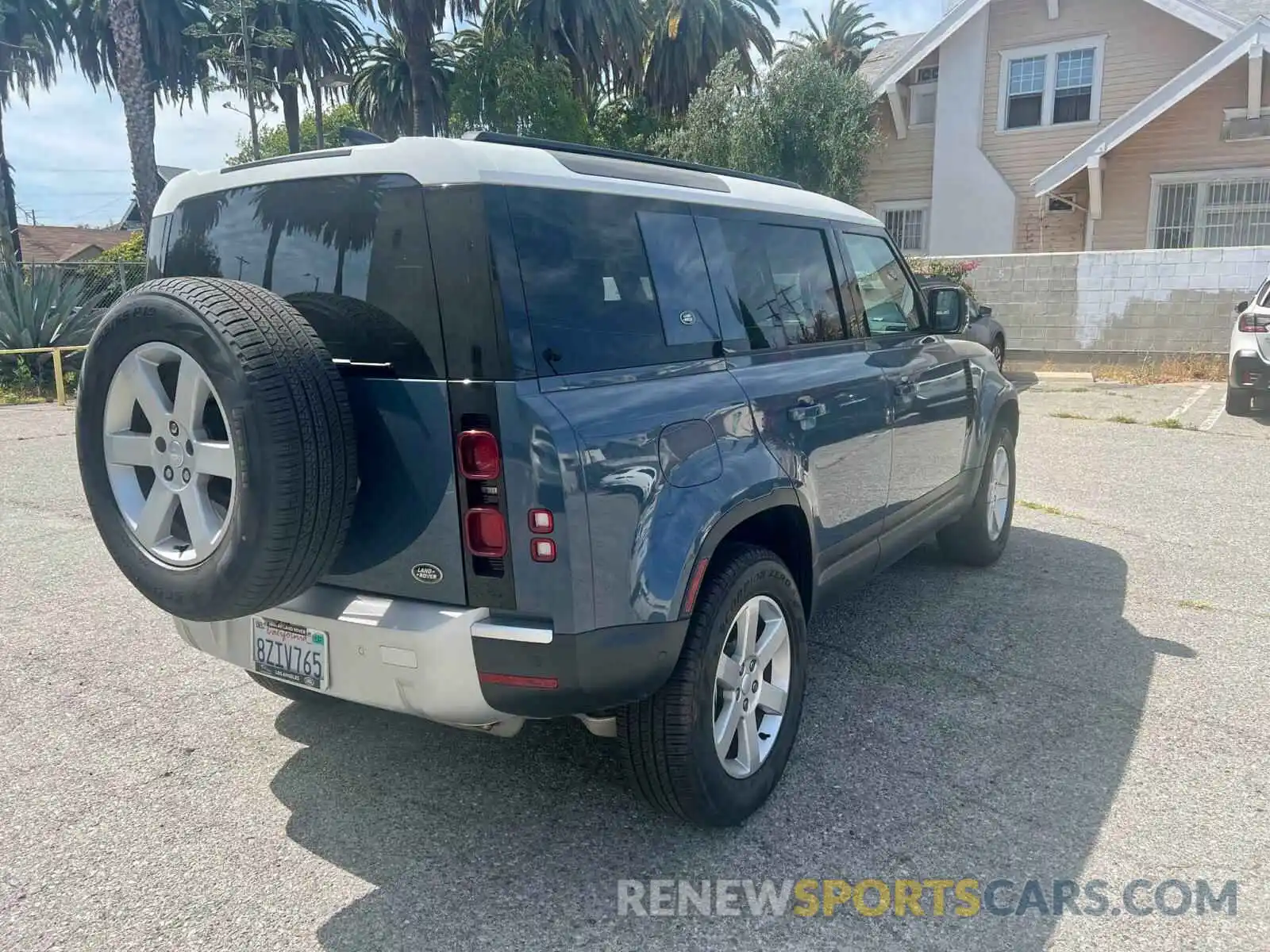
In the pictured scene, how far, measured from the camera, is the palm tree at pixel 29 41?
27.5 meters

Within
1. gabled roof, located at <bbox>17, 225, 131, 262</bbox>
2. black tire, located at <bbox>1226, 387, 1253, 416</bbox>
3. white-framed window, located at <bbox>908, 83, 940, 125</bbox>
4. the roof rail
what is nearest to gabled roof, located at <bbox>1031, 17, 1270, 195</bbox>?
white-framed window, located at <bbox>908, 83, 940, 125</bbox>

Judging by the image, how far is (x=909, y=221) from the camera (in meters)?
20.7

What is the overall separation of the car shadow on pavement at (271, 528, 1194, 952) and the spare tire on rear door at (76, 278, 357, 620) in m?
0.95

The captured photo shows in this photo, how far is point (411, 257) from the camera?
8.34ft

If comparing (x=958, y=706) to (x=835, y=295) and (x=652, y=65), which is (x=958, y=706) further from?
(x=652, y=65)

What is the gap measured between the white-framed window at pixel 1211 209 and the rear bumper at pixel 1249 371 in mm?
7668

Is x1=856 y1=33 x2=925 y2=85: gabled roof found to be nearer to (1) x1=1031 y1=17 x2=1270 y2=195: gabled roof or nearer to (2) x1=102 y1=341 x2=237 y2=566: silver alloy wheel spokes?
(1) x1=1031 y1=17 x2=1270 y2=195: gabled roof

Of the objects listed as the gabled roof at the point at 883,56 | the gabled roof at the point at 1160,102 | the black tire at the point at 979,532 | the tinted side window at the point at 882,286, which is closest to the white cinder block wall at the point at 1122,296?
the gabled roof at the point at 1160,102

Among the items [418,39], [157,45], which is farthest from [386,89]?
[418,39]

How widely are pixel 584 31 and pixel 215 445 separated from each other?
24.5 metres

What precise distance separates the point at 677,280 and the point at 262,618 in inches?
63.6

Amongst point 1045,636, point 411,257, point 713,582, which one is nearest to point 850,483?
point 713,582

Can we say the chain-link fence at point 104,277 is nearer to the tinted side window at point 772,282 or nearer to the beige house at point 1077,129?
the beige house at point 1077,129

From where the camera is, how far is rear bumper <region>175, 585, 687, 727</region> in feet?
8.15
